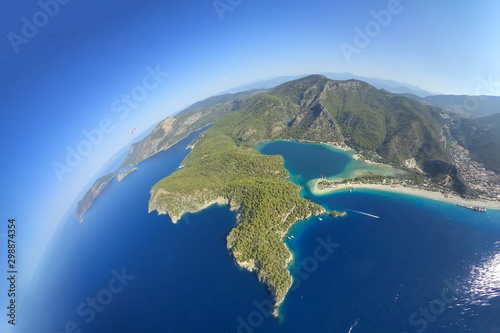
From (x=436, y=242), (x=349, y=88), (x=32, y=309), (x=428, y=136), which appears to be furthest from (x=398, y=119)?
(x=32, y=309)

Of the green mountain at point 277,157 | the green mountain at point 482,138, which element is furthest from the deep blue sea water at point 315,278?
the green mountain at point 482,138

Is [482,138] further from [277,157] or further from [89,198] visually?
[89,198]

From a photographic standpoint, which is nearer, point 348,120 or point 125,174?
point 348,120

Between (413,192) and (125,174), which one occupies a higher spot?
(125,174)

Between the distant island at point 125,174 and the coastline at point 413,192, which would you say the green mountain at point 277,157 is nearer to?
the coastline at point 413,192

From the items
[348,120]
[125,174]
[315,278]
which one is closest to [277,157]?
[348,120]

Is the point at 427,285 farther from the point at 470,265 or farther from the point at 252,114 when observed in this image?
the point at 252,114
